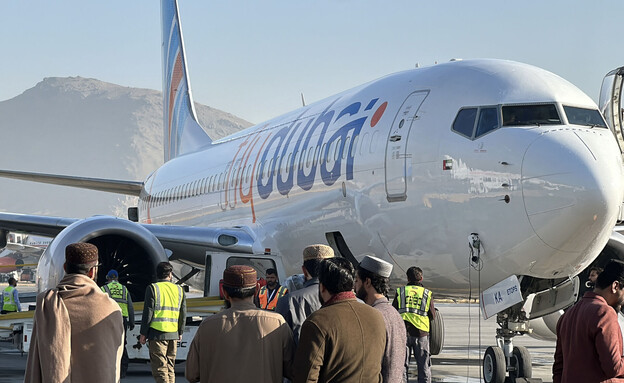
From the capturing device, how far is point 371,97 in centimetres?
1148

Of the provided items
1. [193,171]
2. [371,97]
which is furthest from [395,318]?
[193,171]

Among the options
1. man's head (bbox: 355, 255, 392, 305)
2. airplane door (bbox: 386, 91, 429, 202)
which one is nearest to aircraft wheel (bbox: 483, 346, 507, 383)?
airplane door (bbox: 386, 91, 429, 202)

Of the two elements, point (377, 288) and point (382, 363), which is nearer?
point (382, 363)

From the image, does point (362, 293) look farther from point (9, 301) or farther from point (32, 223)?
point (9, 301)

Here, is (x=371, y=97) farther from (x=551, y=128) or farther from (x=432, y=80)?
(x=551, y=128)

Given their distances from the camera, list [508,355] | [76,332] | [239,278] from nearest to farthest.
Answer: [76,332] < [239,278] < [508,355]

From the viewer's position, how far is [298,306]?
17.5ft

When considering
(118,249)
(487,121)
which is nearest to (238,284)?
(487,121)

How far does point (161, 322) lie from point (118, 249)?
12.3 feet

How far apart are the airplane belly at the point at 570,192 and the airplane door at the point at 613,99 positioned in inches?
98.4

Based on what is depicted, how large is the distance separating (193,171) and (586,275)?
8.67 meters

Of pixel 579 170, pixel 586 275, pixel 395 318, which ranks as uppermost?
pixel 579 170

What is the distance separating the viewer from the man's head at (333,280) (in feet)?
15.3

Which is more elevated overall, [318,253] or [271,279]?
[318,253]
